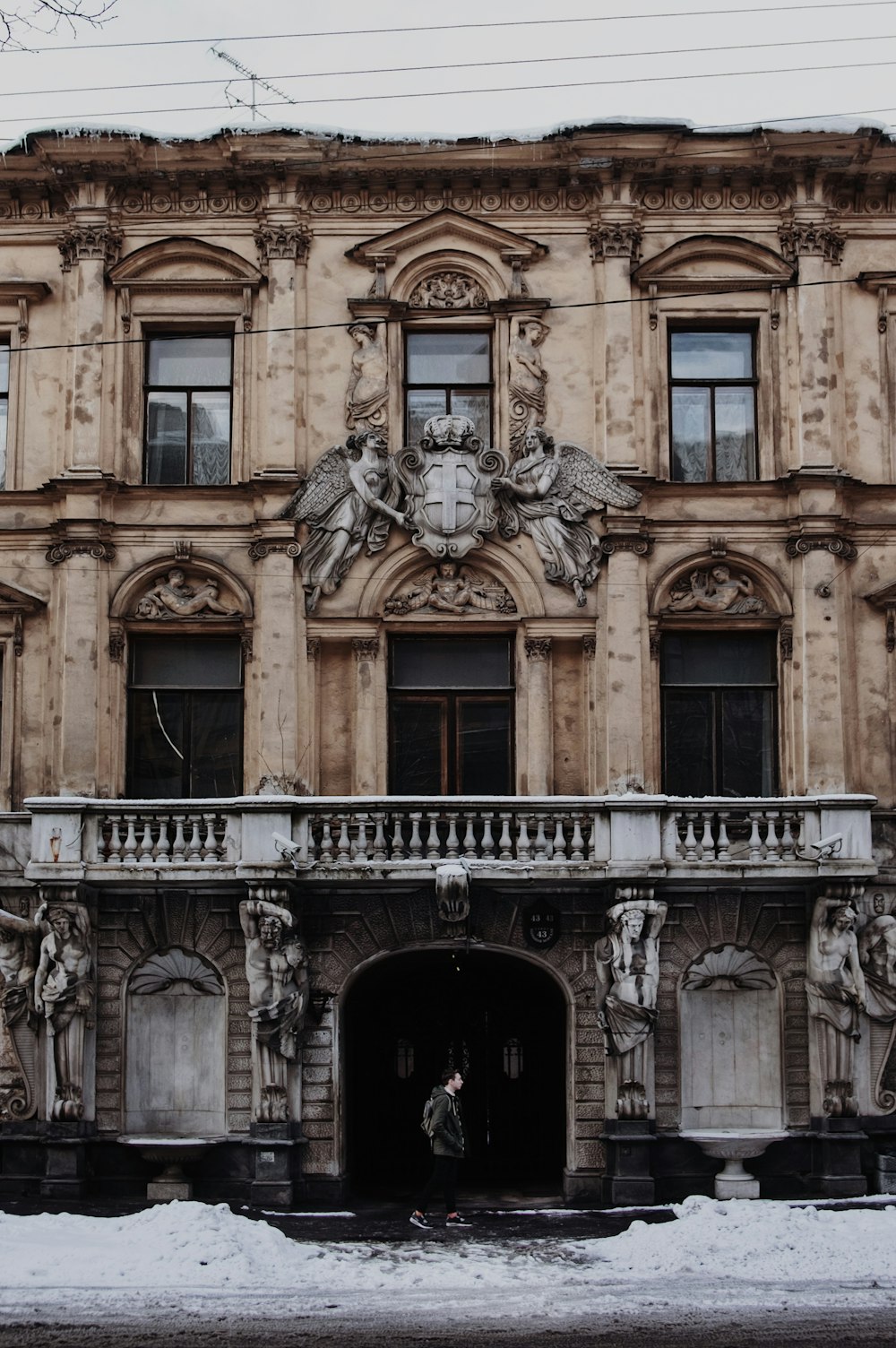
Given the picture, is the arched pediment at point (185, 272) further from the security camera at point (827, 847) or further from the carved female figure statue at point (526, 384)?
the security camera at point (827, 847)

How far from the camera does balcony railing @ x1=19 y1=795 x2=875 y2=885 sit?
23.0m

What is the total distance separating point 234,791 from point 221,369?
→ 614 cm

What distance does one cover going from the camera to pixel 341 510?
982 inches

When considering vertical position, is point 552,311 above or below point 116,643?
above

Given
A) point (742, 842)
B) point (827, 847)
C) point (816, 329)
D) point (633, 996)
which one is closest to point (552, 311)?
point (816, 329)

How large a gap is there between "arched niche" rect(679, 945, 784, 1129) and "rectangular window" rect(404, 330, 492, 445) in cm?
825

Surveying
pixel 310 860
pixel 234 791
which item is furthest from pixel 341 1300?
pixel 234 791

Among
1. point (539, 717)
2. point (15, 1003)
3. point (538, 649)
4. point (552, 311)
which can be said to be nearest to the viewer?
point (15, 1003)

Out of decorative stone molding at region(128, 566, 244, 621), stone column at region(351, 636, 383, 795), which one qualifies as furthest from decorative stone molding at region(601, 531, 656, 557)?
decorative stone molding at region(128, 566, 244, 621)

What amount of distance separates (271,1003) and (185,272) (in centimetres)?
1052

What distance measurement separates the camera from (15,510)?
25.4 metres

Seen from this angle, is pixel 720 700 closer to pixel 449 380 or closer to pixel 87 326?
pixel 449 380

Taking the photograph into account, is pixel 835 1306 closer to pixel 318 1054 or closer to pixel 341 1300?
pixel 341 1300

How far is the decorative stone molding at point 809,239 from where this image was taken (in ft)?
83.5
